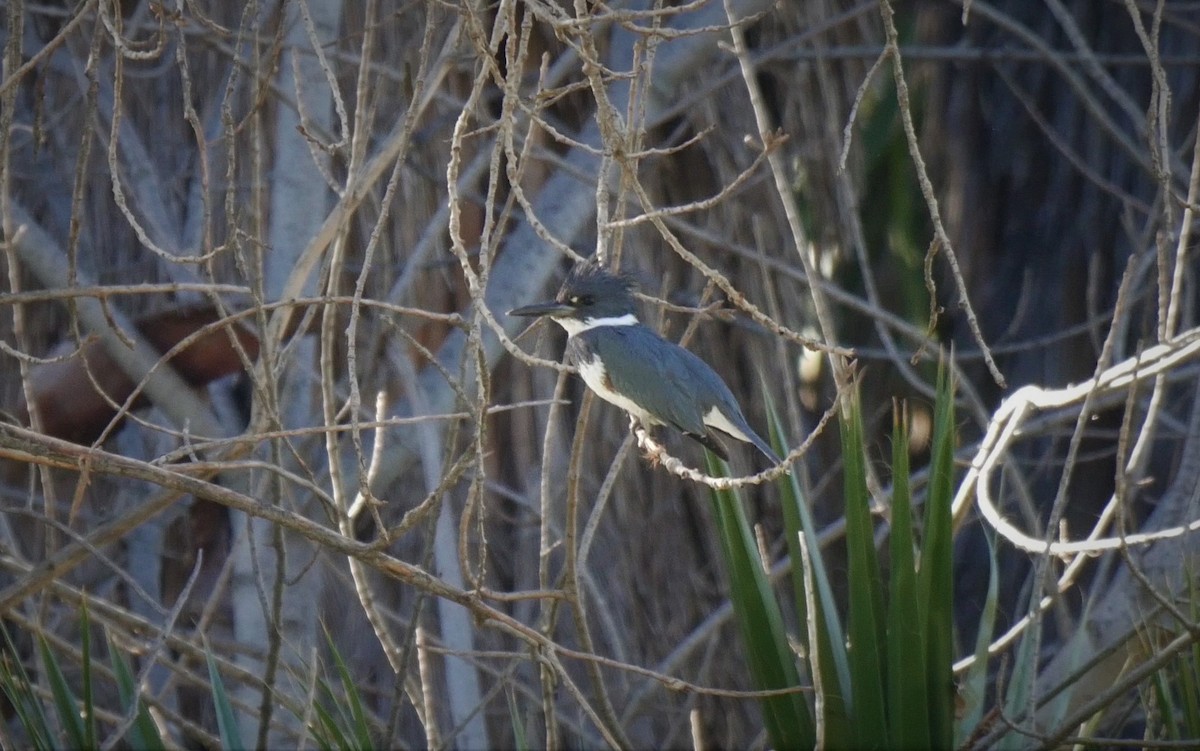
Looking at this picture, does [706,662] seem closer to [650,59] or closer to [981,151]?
[981,151]

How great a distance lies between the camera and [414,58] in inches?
193

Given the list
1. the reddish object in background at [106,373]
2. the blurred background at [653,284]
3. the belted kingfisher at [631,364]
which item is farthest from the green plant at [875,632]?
the reddish object in background at [106,373]

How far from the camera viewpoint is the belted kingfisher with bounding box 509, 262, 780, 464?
151 inches

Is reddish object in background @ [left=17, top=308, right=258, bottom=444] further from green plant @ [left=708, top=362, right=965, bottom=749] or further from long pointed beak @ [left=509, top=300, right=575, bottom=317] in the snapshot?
green plant @ [left=708, top=362, right=965, bottom=749]

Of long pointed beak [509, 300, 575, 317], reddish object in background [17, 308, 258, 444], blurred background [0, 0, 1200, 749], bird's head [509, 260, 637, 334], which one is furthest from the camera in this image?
blurred background [0, 0, 1200, 749]

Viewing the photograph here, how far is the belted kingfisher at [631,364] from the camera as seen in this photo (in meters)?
3.85

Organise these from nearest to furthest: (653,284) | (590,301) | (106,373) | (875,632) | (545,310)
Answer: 1. (875,632)
2. (545,310)
3. (590,301)
4. (106,373)
5. (653,284)

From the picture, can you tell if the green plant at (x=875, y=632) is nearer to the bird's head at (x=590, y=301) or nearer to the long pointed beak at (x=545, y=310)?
the long pointed beak at (x=545, y=310)

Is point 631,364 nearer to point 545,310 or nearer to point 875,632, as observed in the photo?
point 545,310

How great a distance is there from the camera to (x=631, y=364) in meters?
3.92

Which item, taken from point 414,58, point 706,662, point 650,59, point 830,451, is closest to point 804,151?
point 830,451

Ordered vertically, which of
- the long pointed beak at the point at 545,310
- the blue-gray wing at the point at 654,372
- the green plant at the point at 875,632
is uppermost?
the long pointed beak at the point at 545,310

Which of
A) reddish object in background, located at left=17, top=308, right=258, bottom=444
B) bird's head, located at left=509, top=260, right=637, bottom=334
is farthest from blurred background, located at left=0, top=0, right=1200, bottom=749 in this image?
bird's head, located at left=509, top=260, right=637, bottom=334

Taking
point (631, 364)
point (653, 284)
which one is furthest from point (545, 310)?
point (653, 284)
